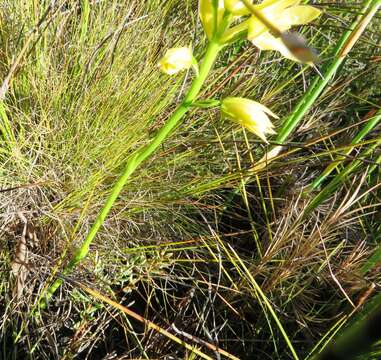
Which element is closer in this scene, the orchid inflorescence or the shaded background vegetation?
the orchid inflorescence

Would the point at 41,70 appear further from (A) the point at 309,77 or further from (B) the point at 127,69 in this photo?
(A) the point at 309,77

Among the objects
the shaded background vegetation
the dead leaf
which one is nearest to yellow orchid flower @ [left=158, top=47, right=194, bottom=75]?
the shaded background vegetation

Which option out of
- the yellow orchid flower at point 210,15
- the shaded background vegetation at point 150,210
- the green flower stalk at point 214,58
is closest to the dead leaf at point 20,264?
the shaded background vegetation at point 150,210

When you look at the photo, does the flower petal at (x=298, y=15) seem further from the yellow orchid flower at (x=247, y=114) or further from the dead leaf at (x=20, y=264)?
the dead leaf at (x=20, y=264)

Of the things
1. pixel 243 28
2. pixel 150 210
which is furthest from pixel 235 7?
pixel 150 210

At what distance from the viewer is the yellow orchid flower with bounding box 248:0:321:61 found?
559mm

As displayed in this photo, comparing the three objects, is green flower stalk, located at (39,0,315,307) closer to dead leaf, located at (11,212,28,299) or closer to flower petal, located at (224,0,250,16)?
flower petal, located at (224,0,250,16)

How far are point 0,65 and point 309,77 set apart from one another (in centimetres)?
75

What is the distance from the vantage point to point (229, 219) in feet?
4.13

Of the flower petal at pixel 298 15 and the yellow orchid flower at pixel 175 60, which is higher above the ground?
the flower petal at pixel 298 15

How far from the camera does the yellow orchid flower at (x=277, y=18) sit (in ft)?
1.83

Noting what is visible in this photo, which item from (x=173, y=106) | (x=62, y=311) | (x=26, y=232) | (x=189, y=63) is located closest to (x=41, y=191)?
(x=26, y=232)

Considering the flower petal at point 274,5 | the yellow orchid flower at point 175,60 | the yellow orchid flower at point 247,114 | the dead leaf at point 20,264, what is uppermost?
the flower petal at point 274,5

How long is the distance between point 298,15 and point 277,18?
4 centimetres
